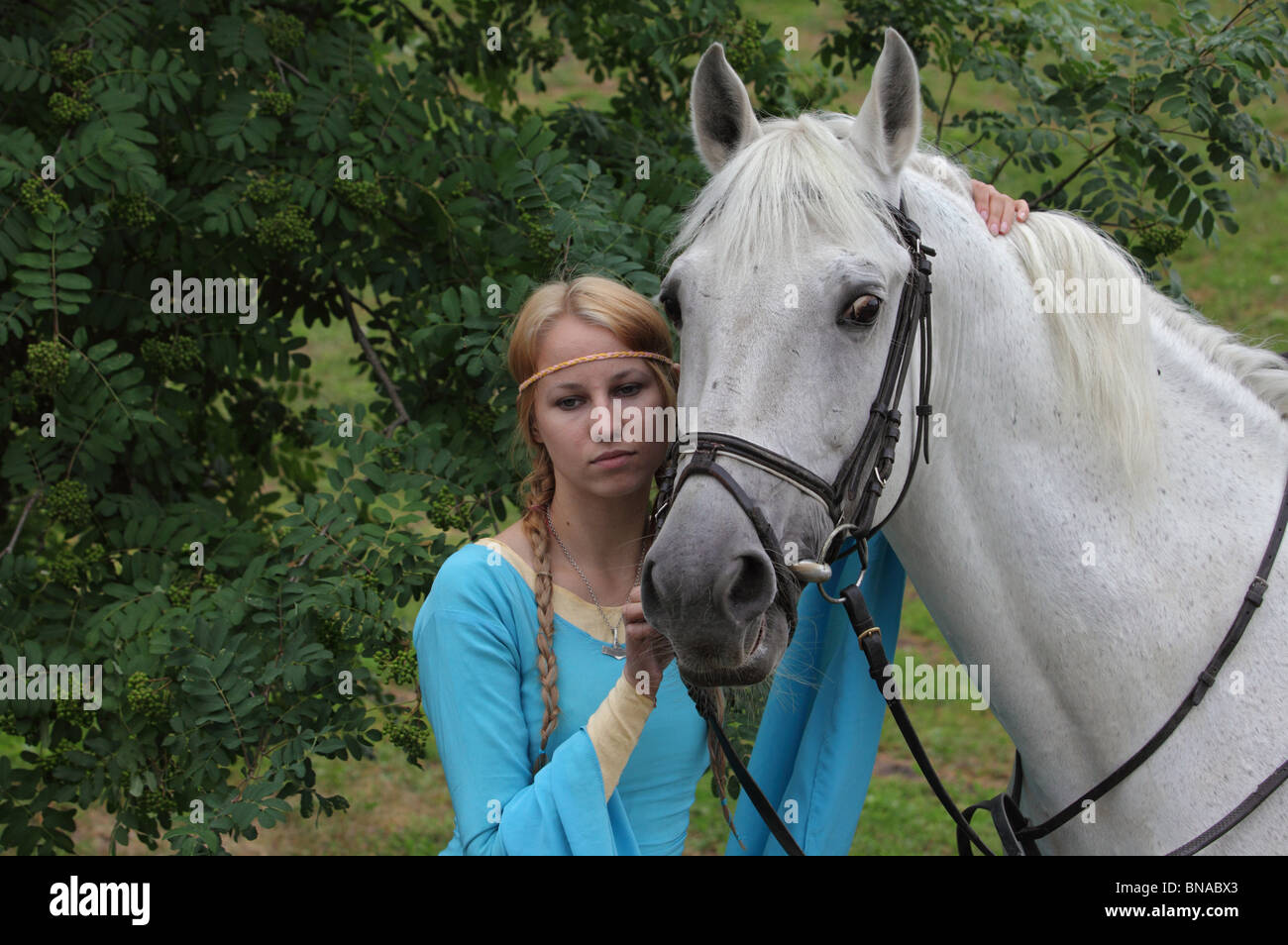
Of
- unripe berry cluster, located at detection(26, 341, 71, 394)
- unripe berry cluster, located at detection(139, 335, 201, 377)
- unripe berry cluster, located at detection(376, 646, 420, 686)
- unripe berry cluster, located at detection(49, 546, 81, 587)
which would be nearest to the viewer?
unripe berry cluster, located at detection(376, 646, 420, 686)

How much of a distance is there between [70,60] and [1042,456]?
120 inches

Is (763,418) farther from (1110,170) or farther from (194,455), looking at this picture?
(194,455)

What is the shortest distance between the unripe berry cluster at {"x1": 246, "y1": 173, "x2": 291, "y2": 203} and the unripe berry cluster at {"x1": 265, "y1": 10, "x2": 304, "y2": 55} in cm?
53

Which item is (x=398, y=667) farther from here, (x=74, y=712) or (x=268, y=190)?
(x=268, y=190)

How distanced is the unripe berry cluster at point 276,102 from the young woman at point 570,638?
159cm

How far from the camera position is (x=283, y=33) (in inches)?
146

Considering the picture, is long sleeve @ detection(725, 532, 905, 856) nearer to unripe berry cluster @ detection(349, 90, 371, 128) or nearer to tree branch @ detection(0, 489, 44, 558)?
unripe berry cluster @ detection(349, 90, 371, 128)

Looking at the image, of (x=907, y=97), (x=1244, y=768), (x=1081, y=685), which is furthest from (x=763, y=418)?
(x=1244, y=768)

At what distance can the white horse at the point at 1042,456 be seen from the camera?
205 cm

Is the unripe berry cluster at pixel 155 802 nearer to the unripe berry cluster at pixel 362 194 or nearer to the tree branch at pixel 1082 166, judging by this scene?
the unripe berry cluster at pixel 362 194

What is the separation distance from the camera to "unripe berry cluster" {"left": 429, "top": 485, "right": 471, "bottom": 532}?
3111mm

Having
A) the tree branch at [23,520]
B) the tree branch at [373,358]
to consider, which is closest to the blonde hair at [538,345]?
the tree branch at [373,358]

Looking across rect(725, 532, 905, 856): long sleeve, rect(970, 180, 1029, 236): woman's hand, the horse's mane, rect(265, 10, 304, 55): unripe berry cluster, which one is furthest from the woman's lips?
rect(265, 10, 304, 55): unripe berry cluster

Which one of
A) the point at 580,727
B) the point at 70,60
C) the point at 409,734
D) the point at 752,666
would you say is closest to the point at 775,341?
the point at 752,666
